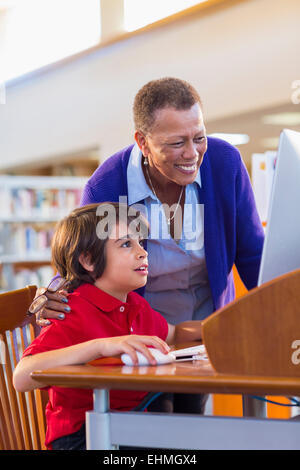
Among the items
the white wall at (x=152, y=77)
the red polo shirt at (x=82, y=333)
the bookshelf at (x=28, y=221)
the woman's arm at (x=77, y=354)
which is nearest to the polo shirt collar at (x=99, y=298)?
the red polo shirt at (x=82, y=333)

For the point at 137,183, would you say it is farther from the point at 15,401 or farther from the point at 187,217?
the point at 15,401

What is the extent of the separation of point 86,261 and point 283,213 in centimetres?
51

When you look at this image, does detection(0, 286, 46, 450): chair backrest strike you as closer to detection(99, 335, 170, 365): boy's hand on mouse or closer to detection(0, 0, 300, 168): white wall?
detection(99, 335, 170, 365): boy's hand on mouse

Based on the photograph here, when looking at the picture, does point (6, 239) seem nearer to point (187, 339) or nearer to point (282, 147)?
point (187, 339)

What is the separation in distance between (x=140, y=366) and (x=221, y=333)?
0.18m

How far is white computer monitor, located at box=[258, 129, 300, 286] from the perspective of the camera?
92 cm

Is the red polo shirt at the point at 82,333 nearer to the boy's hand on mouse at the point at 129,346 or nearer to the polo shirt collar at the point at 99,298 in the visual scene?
the polo shirt collar at the point at 99,298

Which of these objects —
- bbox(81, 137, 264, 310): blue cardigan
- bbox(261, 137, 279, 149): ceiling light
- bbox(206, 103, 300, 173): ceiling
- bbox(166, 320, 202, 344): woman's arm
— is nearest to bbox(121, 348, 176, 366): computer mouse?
bbox(166, 320, 202, 344): woman's arm

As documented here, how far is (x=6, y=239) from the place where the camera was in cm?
635

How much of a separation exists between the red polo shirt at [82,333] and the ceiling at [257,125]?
3.81 metres

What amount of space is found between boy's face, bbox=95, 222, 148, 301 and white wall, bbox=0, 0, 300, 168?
3.57 m

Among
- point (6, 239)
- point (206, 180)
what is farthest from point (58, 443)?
point (6, 239)

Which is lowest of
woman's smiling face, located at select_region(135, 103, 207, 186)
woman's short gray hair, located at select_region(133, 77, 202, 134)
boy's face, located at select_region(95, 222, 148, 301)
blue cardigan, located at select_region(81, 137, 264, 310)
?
boy's face, located at select_region(95, 222, 148, 301)

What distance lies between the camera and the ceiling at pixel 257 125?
16.2 ft
